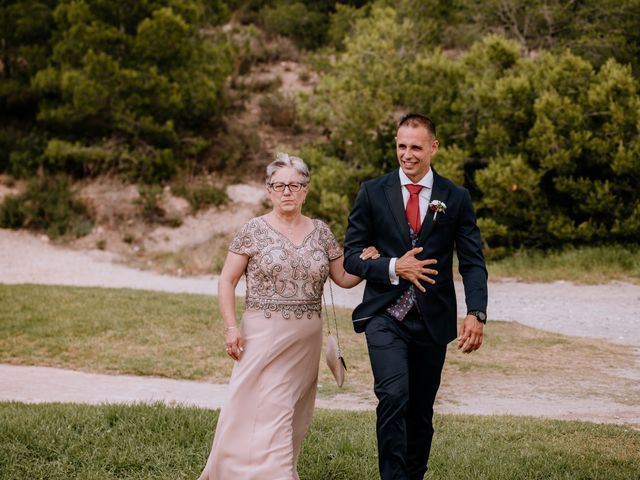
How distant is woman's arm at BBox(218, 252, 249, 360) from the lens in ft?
15.2

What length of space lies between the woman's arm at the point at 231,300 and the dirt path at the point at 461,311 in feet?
8.39

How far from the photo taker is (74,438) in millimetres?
5762

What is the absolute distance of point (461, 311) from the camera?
13.6 metres

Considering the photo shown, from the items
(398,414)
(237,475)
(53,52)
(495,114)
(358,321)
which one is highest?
(53,52)

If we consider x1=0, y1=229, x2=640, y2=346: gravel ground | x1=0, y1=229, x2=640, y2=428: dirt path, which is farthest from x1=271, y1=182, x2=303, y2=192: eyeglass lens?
x1=0, y1=229, x2=640, y2=346: gravel ground

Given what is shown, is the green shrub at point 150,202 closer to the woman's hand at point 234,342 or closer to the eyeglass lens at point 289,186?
the eyeglass lens at point 289,186

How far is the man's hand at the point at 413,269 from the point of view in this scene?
4.24 m

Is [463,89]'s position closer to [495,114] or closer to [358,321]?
[495,114]

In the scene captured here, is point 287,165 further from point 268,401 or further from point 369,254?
point 268,401

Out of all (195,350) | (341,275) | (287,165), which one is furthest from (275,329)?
(195,350)

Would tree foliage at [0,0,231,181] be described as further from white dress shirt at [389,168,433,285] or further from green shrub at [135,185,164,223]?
white dress shirt at [389,168,433,285]

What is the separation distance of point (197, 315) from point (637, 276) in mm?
8931

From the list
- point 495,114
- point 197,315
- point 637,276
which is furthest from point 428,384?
point 495,114

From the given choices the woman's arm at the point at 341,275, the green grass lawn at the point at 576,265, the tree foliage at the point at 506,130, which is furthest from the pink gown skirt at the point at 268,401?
the tree foliage at the point at 506,130
